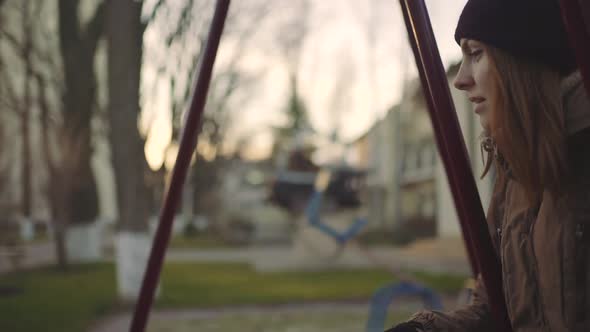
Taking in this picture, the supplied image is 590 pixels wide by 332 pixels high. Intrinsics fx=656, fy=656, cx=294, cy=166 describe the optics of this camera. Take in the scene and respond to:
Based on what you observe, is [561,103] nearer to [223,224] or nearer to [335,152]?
[335,152]

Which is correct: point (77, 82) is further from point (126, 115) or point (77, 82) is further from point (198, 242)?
point (198, 242)

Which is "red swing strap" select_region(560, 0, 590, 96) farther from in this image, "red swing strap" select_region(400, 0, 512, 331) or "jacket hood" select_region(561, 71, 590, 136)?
"red swing strap" select_region(400, 0, 512, 331)

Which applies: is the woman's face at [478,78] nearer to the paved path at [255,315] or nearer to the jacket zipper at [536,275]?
the jacket zipper at [536,275]

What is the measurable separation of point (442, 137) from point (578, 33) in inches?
12.6

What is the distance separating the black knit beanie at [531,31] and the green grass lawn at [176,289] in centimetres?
638

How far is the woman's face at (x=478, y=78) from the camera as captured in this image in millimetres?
1136

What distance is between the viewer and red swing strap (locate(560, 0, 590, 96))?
Result: 40.5 inches

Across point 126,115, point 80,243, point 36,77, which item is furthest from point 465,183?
point 80,243

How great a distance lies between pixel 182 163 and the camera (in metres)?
1.49

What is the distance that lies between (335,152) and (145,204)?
9.40 meters

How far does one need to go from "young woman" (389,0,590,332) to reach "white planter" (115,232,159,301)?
8.16m

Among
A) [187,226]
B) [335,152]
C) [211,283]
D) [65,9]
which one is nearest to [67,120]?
[65,9]

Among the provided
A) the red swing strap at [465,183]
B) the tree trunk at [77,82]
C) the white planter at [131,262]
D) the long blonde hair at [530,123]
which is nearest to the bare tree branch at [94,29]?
the tree trunk at [77,82]

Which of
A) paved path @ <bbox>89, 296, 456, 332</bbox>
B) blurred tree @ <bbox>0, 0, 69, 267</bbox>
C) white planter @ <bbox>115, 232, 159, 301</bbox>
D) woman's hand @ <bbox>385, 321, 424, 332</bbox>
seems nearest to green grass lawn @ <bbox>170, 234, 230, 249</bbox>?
blurred tree @ <bbox>0, 0, 69, 267</bbox>
